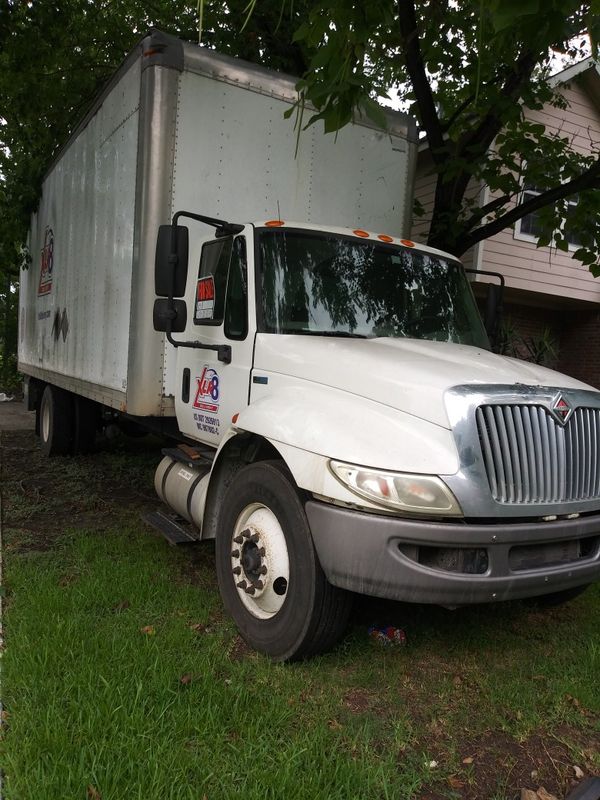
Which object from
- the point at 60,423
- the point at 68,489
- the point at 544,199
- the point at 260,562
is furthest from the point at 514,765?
the point at 60,423

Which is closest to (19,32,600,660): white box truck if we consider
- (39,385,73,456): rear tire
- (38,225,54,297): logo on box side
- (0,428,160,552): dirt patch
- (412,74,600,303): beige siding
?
(0,428,160,552): dirt patch

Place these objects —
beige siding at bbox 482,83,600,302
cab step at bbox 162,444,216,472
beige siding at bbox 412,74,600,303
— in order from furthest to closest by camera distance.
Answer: beige siding at bbox 482,83,600,302 → beige siding at bbox 412,74,600,303 → cab step at bbox 162,444,216,472

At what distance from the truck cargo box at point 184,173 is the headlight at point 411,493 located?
2.29 m

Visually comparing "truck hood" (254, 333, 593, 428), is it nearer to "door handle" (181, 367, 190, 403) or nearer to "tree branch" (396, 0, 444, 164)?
"door handle" (181, 367, 190, 403)

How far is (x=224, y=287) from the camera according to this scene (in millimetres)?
4098

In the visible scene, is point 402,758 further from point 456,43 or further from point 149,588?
point 456,43

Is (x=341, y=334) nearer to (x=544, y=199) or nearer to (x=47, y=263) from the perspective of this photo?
(x=544, y=199)

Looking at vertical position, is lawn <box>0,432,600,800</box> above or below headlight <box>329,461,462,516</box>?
below

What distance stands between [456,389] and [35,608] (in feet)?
8.81

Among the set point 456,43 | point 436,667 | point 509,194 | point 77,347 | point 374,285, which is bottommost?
point 436,667

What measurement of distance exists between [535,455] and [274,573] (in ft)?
4.65

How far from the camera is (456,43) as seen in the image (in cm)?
694

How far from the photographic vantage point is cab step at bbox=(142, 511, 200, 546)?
4.18m

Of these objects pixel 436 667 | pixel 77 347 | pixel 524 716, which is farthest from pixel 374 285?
pixel 77 347
